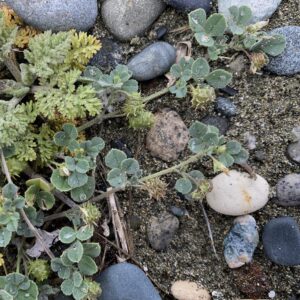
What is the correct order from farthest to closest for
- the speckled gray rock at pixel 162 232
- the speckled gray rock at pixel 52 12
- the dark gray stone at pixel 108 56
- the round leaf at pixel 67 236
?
the dark gray stone at pixel 108 56, the speckled gray rock at pixel 162 232, the speckled gray rock at pixel 52 12, the round leaf at pixel 67 236

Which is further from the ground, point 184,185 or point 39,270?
point 184,185

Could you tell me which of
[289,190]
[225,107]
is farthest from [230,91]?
[289,190]

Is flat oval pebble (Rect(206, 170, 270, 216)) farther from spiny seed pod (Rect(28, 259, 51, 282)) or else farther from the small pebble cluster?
spiny seed pod (Rect(28, 259, 51, 282))

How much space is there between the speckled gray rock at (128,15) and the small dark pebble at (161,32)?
6 centimetres

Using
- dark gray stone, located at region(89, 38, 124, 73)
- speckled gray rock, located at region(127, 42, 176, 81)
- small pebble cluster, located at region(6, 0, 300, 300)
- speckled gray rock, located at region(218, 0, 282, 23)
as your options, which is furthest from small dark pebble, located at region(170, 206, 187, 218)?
speckled gray rock, located at region(218, 0, 282, 23)

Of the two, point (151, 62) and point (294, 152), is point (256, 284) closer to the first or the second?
point (294, 152)

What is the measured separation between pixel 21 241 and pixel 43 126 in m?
0.51

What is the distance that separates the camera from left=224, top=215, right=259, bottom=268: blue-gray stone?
9.27 feet

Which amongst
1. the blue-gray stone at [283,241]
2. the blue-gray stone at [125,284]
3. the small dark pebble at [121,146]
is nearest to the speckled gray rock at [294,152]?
the blue-gray stone at [283,241]

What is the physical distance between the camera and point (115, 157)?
103 inches

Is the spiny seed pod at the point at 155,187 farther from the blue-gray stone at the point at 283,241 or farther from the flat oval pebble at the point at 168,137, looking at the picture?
the blue-gray stone at the point at 283,241

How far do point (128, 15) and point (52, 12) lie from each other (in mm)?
389

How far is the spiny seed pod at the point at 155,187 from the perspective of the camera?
8.80 feet

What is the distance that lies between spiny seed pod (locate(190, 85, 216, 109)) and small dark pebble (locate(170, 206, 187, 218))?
1.56 feet
